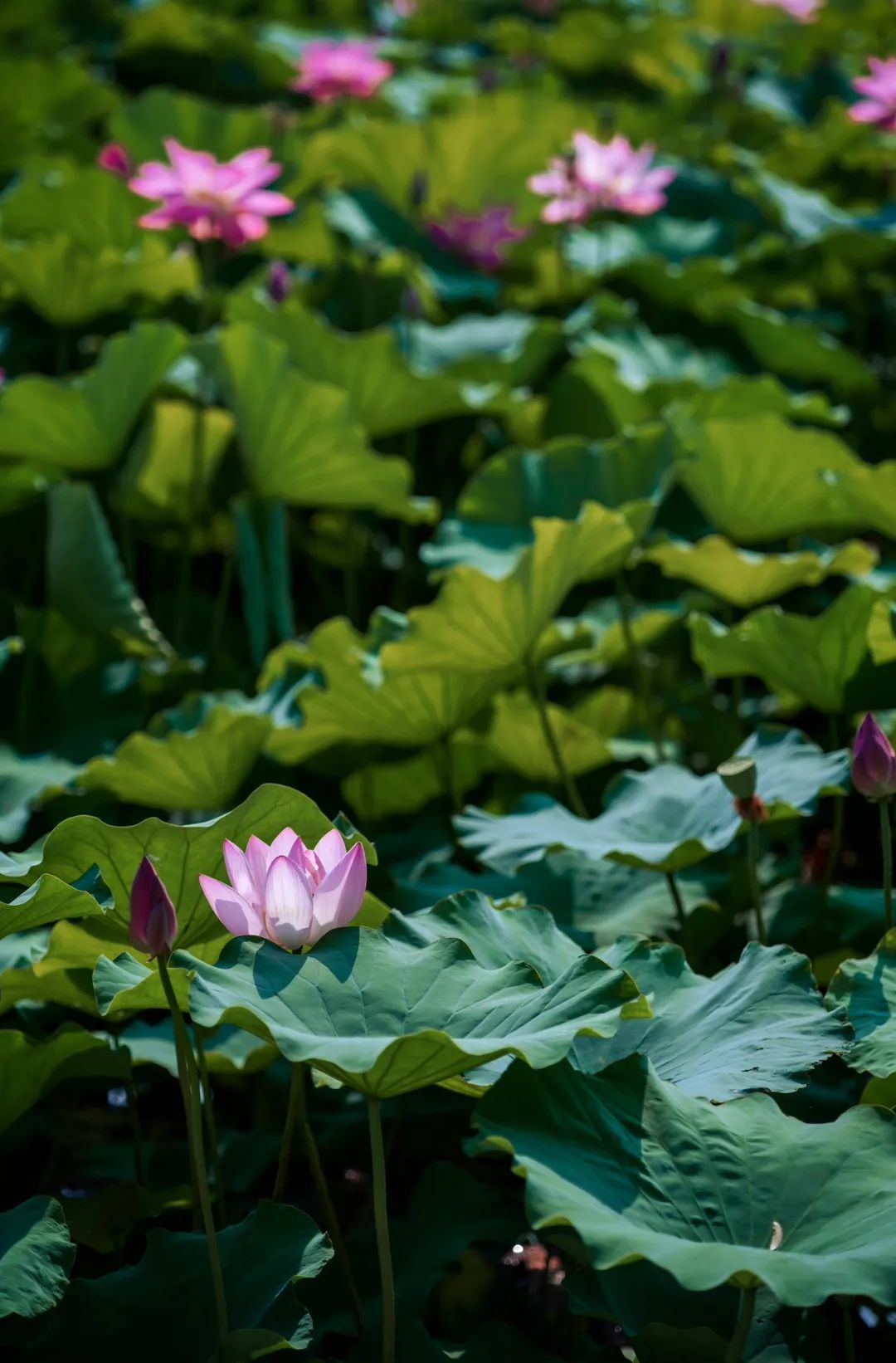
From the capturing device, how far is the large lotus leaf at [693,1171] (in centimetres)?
85

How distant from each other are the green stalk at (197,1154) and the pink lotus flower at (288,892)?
0.06 meters

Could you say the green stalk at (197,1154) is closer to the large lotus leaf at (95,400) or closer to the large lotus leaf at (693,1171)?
the large lotus leaf at (693,1171)

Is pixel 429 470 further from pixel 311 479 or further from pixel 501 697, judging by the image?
pixel 501 697

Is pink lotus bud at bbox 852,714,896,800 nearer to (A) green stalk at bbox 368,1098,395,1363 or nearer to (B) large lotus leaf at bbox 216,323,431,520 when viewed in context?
(A) green stalk at bbox 368,1098,395,1363

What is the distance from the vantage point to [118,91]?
3455 millimetres

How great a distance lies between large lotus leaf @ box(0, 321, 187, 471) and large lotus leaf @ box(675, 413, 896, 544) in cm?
71

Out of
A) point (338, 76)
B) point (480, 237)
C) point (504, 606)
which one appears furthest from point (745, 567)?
point (338, 76)

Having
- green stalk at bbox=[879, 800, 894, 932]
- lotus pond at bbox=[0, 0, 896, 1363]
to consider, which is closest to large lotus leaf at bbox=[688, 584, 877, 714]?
lotus pond at bbox=[0, 0, 896, 1363]

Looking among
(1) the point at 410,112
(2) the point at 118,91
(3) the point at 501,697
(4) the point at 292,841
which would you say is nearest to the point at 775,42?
(1) the point at 410,112

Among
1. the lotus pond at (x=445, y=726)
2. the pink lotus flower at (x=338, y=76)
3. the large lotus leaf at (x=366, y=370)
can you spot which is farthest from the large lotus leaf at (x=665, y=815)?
the pink lotus flower at (x=338, y=76)

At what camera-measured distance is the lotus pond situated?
1.00m

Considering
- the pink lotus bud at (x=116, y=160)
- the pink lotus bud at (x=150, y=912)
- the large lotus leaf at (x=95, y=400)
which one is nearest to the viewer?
the pink lotus bud at (x=150, y=912)

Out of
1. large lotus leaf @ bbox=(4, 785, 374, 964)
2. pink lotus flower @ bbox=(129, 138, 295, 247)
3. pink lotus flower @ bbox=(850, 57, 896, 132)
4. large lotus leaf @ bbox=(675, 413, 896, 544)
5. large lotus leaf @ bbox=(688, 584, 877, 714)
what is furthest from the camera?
pink lotus flower @ bbox=(850, 57, 896, 132)

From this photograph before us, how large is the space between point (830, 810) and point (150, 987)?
111 cm
